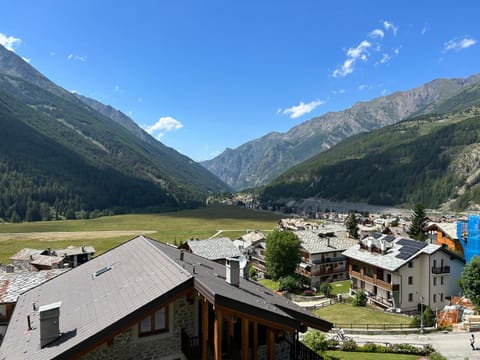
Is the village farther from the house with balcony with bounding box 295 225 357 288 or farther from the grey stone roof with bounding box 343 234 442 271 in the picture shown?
the house with balcony with bounding box 295 225 357 288

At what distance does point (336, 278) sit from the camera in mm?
70938

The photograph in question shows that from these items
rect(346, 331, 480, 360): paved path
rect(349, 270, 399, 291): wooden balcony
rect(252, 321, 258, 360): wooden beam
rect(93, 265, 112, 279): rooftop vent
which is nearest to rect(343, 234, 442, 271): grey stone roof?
rect(349, 270, 399, 291): wooden balcony

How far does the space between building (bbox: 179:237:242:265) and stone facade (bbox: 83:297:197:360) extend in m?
48.2

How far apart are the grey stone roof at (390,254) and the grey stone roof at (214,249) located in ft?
69.0

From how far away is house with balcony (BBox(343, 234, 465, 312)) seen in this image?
5066cm

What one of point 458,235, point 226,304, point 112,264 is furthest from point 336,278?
point 226,304

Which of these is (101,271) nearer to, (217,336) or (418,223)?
(217,336)

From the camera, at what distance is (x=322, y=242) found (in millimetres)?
73875

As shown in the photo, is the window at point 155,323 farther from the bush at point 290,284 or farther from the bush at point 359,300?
the bush at point 290,284

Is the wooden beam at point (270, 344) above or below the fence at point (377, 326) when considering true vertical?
above

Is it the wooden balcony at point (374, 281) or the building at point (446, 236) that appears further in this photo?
the building at point (446, 236)

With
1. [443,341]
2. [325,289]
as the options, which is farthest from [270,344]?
[325,289]

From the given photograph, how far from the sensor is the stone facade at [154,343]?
12.8 metres

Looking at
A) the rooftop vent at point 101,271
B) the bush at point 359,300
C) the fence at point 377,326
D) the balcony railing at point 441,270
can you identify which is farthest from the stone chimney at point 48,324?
the balcony railing at point 441,270
